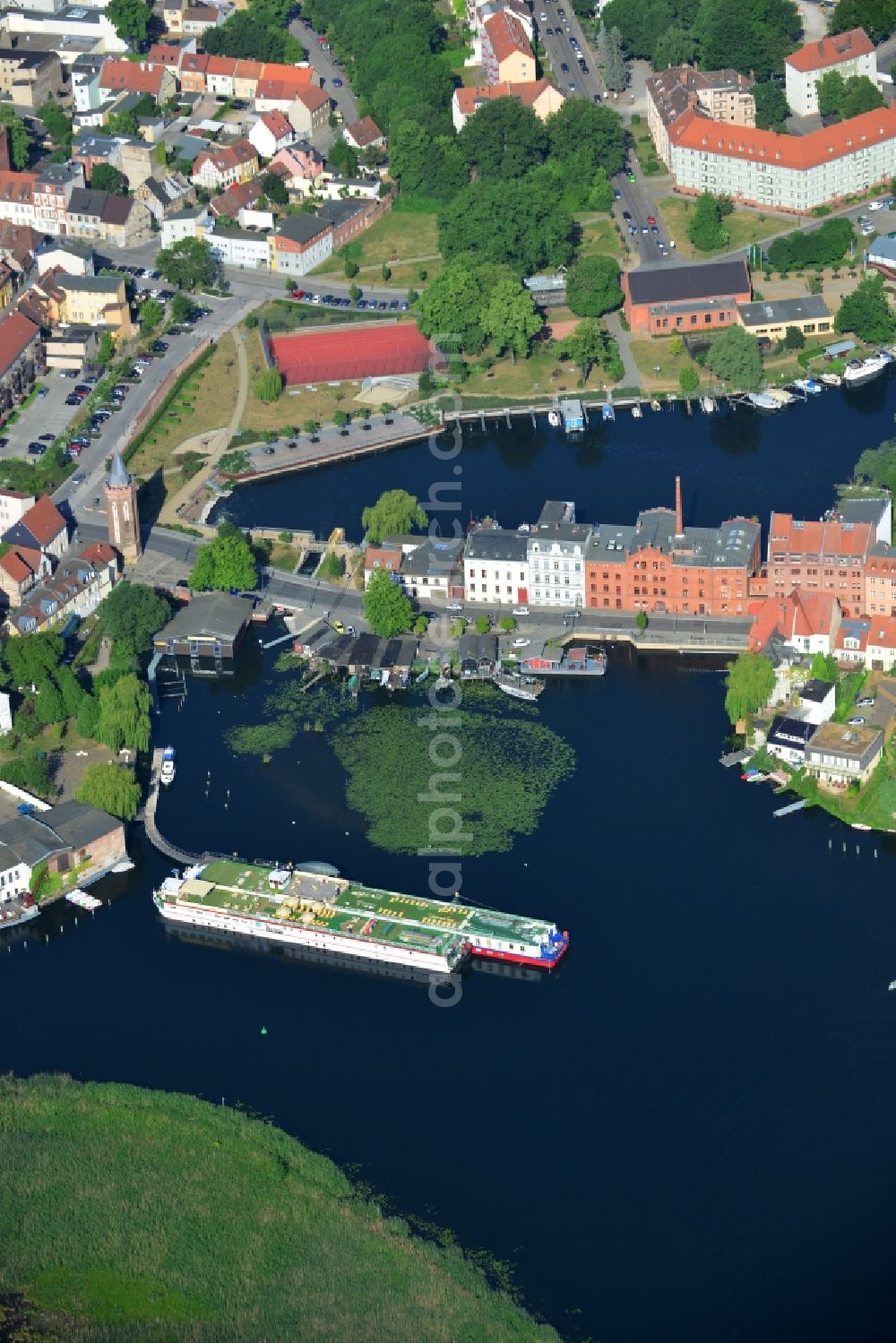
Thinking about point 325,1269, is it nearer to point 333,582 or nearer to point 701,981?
point 701,981

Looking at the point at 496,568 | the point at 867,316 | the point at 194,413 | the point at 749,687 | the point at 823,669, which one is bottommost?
the point at 823,669

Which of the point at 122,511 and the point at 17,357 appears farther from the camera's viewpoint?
the point at 17,357

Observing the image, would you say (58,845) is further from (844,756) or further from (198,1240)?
(844,756)

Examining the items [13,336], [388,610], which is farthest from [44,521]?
[13,336]

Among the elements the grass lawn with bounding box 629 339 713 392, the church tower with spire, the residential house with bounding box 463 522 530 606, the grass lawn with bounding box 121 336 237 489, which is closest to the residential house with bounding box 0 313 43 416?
the grass lawn with bounding box 121 336 237 489

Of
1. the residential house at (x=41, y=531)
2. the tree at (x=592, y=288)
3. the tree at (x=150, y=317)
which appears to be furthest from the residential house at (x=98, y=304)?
the tree at (x=592, y=288)

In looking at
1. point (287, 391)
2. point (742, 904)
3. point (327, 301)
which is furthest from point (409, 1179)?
point (327, 301)
